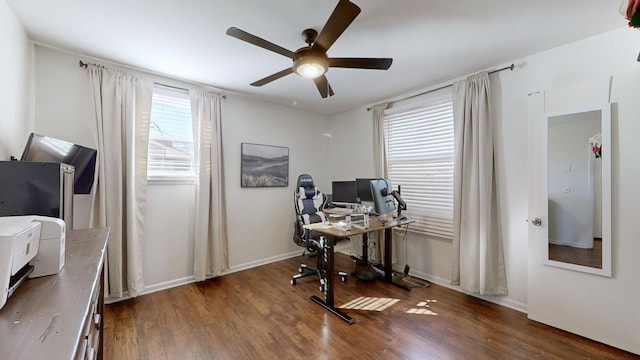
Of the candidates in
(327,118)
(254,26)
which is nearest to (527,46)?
(254,26)

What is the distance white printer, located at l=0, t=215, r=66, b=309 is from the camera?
75cm

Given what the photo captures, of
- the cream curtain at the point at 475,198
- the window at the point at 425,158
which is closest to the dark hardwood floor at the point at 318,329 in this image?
the cream curtain at the point at 475,198

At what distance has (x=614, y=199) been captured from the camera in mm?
1981

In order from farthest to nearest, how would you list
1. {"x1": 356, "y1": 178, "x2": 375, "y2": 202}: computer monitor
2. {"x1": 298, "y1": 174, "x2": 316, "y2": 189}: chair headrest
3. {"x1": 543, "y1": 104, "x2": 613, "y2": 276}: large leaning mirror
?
{"x1": 298, "y1": 174, "x2": 316, "y2": 189}: chair headrest < {"x1": 356, "y1": 178, "x2": 375, "y2": 202}: computer monitor < {"x1": 543, "y1": 104, "x2": 613, "y2": 276}: large leaning mirror

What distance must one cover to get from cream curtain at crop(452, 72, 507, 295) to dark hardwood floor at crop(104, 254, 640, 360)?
31cm

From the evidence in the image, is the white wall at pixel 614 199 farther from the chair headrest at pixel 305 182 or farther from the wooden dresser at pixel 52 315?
the wooden dresser at pixel 52 315

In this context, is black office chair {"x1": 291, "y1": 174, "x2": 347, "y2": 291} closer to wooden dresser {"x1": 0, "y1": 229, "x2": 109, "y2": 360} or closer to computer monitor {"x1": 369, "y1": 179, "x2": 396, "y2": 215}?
computer monitor {"x1": 369, "y1": 179, "x2": 396, "y2": 215}

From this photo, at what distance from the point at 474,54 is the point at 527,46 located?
424mm

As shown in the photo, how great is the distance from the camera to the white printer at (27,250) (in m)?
0.75

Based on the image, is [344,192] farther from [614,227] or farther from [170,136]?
[614,227]

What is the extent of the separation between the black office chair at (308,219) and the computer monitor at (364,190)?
2.34 ft

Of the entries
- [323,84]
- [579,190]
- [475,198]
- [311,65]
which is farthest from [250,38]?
[579,190]

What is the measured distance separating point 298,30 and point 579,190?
278 centimetres

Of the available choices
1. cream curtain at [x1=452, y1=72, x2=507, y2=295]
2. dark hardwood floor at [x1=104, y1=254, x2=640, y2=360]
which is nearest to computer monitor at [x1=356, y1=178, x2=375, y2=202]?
cream curtain at [x1=452, y1=72, x2=507, y2=295]
